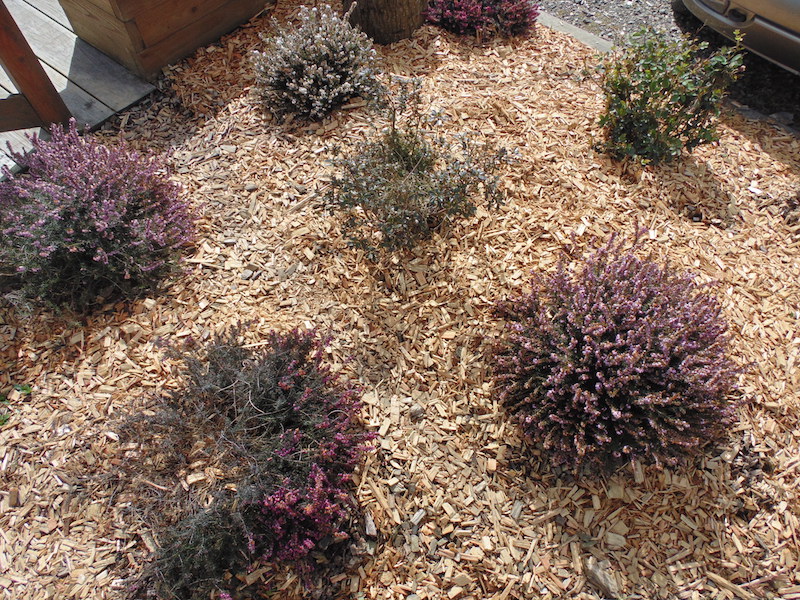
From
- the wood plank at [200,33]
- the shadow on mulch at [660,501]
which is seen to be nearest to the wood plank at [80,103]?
the wood plank at [200,33]

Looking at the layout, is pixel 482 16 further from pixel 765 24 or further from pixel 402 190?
pixel 402 190

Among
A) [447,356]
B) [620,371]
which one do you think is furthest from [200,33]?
[620,371]

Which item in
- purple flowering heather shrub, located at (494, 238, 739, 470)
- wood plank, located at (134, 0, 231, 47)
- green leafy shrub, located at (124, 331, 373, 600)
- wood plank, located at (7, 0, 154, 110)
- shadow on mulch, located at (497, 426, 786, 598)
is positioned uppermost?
wood plank, located at (134, 0, 231, 47)

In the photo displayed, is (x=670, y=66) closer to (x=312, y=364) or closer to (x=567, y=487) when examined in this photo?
(x=567, y=487)

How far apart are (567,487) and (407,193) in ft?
6.15

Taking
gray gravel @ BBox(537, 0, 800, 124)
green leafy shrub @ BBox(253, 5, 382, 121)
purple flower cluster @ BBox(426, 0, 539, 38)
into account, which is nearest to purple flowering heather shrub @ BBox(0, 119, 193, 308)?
green leafy shrub @ BBox(253, 5, 382, 121)

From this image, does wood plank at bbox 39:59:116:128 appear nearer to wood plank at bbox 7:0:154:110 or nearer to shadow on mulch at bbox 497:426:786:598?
wood plank at bbox 7:0:154:110

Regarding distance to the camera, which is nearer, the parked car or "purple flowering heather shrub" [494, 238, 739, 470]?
"purple flowering heather shrub" [494, 238, 739, 470]

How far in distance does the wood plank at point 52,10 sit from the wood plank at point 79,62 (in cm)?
4

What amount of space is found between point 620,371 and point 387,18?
370 centimetres

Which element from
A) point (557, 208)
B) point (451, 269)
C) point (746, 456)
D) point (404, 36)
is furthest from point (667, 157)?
point (404, 36)

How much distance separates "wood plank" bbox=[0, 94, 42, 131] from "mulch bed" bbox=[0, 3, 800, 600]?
24.3 inches

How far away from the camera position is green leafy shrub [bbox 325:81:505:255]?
3260 mm

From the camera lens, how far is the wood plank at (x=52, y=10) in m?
5.02
